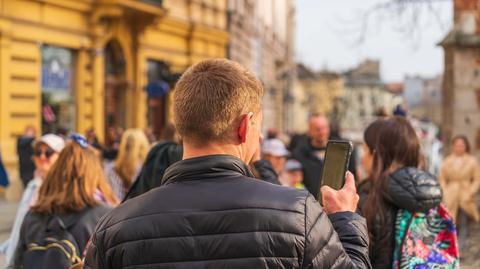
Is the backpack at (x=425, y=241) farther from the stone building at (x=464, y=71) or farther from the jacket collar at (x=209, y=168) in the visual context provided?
the stone building at (x=464, y=71)

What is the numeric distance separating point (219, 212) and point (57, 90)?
57.0ft

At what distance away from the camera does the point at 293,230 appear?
2115 millimetres

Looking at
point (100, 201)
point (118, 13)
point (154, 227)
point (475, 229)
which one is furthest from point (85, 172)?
point (118, 13)

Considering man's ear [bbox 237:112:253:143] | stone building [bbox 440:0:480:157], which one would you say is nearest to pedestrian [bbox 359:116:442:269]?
man's ear [bbox 237:112:253:143]

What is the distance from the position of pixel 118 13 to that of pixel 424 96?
93.6 meters

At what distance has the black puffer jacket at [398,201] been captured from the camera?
3879 millimetres

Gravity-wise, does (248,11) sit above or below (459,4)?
above

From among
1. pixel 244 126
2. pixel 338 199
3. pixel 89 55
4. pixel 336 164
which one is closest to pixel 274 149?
pixel 336 164

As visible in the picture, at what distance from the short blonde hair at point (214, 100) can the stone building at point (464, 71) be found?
1092 cm

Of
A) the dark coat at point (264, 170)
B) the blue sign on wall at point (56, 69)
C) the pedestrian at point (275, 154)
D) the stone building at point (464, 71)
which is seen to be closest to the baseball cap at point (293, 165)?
the pedestrian at point (275, 154)

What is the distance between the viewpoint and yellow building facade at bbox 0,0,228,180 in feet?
55.5

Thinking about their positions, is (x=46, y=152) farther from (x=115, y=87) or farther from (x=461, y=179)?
(x=115, y=87)

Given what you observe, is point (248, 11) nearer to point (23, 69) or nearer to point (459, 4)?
point (23, 69)

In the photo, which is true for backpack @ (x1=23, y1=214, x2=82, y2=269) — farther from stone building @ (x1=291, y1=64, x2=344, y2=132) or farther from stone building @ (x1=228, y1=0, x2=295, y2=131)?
stone building @ (x1=291, y1=64, x2=344, y2=132)
